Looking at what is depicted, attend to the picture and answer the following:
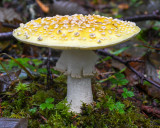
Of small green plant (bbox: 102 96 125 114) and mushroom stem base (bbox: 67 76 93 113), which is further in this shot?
mushroom stem base (bbox: 67 76 93 113)

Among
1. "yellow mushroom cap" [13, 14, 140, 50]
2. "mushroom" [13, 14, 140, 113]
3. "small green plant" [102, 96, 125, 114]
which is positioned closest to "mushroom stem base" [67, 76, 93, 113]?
"mushroom" [13, 14, 140, 113]

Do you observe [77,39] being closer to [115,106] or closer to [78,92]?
[78,92]

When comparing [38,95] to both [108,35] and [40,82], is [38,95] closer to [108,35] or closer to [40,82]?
[40,82]

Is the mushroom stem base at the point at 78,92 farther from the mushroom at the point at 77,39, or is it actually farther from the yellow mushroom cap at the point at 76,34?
the yellow mushroom cap at the point at 76,34

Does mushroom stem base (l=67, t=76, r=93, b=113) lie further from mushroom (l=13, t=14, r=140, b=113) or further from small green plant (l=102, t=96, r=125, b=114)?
small green plant (l=102, t=96, r=125, b=114)

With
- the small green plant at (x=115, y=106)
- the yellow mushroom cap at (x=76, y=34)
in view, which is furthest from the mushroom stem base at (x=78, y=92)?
the yellow mushroom cap at (x=76, y=34)

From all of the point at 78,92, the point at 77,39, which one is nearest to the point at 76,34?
the point at 77,39

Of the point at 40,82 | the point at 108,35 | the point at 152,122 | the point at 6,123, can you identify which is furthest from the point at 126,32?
the point at 40,82
